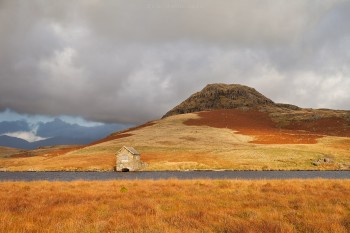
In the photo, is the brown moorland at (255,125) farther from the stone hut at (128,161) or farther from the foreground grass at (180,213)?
the foreground grass at (180,213)

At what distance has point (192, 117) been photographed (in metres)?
132

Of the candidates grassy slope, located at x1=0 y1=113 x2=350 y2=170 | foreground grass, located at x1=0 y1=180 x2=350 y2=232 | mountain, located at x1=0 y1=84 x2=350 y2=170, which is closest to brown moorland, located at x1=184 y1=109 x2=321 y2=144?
mountain, located at x1=0 y1=84 x2=350 y2=170

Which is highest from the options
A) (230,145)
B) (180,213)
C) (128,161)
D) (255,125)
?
(255,125)

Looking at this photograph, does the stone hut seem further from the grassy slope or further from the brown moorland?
the brown moorland

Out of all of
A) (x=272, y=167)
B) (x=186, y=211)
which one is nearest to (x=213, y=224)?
(x=186, y=211)

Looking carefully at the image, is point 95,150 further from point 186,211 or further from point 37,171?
point 186,211

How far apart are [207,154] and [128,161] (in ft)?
65.4

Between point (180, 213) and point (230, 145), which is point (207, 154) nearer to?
point (230, 145)

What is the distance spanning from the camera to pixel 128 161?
6794 centimetres

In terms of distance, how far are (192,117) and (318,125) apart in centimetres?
4681

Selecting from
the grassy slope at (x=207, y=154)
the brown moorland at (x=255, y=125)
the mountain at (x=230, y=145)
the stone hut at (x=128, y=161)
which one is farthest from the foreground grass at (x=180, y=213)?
the brown moorland at (x=255, y=125)

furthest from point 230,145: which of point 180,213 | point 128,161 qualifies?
point 180,213

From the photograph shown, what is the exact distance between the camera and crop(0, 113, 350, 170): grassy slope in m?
66.9

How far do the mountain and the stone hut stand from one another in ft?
9.19
